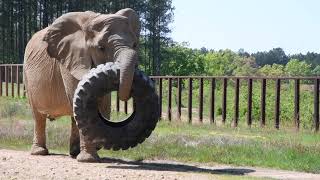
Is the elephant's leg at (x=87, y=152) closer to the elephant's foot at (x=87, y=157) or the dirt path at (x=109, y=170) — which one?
the elephant's foot at (x=87, y=157)

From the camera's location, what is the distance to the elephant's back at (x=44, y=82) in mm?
13398

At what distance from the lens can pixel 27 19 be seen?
76.2m

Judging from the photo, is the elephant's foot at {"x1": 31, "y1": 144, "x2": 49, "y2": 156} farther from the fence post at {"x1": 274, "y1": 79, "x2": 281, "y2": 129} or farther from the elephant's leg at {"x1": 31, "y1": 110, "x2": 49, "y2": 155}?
the fence post at {"x1": 274, "y1": 79, "x2": 281, "y2": 129}

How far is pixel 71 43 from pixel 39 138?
239 cm

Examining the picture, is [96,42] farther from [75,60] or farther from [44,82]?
Answer: [44,82]

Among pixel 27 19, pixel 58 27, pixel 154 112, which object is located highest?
pixel 27 19

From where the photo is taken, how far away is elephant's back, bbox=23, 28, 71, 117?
13398mm

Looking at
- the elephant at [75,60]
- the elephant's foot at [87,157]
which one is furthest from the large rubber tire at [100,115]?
the elephant's foot at [87,157]

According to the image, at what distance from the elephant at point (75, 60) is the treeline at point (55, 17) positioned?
59.2m

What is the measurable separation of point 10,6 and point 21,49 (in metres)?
4.78

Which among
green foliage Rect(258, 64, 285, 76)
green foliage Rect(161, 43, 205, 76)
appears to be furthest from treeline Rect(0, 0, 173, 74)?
green foliage Rect(258, 64, 285, 76)

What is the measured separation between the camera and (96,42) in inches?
489

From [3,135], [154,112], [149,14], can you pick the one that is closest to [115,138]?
[154,112]

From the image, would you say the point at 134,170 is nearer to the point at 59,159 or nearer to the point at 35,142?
the point at 59,159
